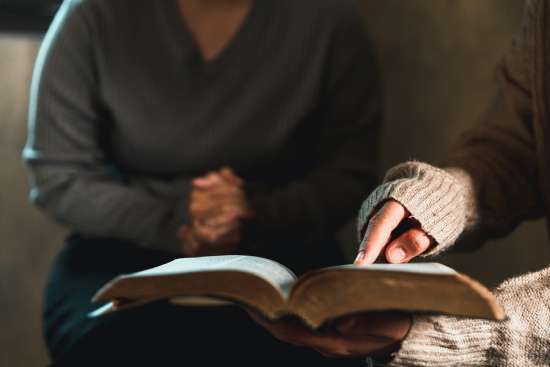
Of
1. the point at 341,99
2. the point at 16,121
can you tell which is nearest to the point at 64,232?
the point at 16,121

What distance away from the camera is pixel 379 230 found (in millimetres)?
717

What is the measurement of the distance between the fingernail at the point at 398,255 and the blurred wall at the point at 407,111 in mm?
794

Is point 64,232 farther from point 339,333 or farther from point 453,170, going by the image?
point 339,333

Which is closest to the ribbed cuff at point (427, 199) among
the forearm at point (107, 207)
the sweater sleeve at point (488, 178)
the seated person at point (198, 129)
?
the sweater sleeve at point (488, 178)

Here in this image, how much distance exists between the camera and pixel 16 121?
173 cm

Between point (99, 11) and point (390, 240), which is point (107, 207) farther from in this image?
point (390, 240)

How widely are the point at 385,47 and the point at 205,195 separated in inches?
24.8

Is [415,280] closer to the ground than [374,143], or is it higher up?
higher up

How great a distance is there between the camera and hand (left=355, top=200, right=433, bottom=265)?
708mm

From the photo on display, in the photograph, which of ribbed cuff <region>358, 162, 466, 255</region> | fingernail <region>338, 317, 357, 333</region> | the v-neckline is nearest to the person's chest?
the v-neckline

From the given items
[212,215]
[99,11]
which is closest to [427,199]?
[212,215]

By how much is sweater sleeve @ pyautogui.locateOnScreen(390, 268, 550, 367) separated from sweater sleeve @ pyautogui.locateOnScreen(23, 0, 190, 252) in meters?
0.68

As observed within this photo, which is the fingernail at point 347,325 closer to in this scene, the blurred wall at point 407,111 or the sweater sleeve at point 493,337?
the sweater sleeve at point 493,337

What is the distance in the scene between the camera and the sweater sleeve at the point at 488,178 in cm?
77
